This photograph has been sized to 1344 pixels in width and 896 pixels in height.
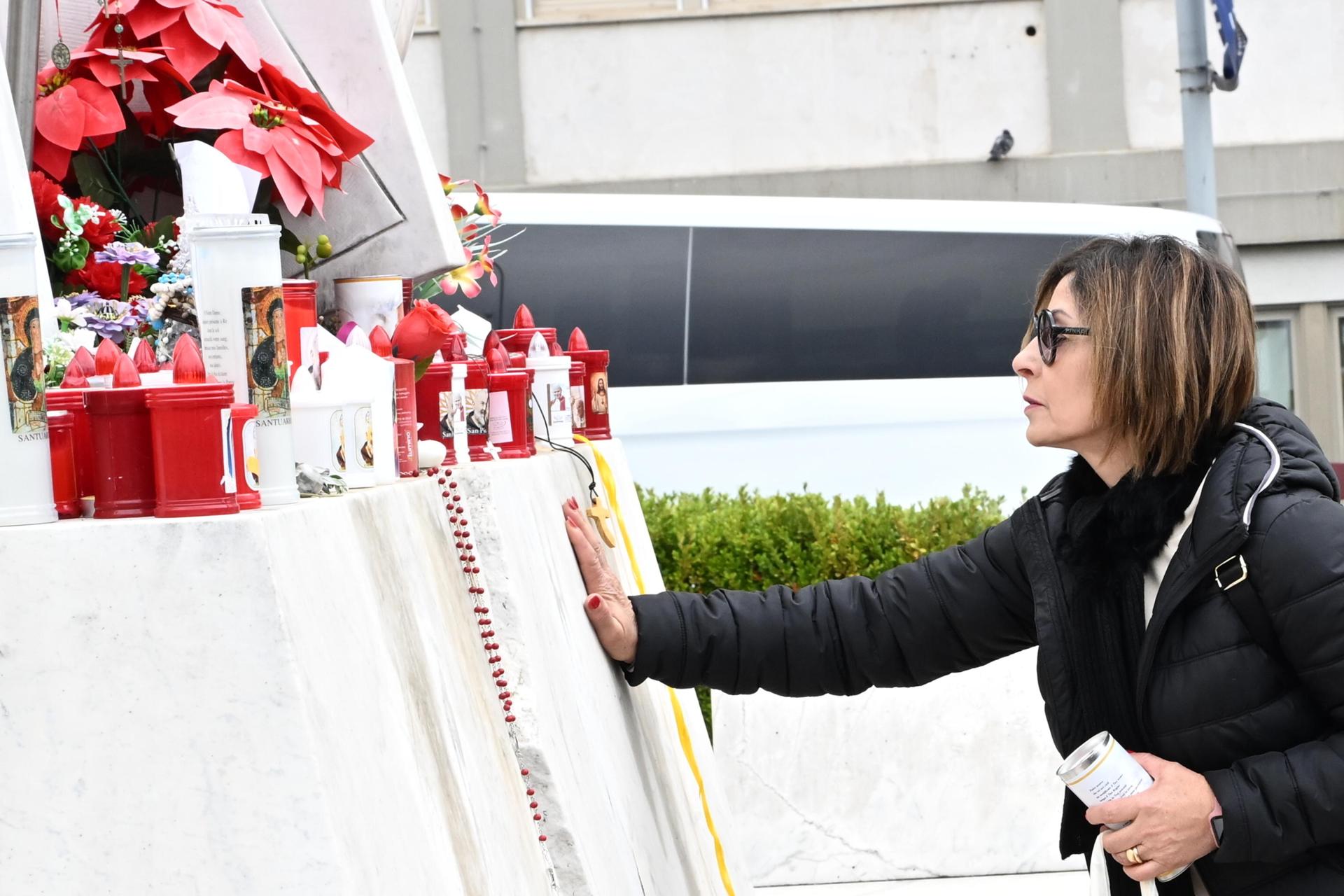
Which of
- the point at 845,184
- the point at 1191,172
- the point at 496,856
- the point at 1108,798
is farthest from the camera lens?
the point at 845,184

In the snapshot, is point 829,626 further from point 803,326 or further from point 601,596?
point 803,326

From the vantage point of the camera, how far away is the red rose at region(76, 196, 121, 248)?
220 centimetres

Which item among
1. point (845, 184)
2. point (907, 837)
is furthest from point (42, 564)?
point (845, 184)

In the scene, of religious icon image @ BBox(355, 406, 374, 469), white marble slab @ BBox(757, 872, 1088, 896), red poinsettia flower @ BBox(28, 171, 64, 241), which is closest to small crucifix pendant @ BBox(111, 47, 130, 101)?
red poinsettia flower @ BBox(28, 171, 64, 241)

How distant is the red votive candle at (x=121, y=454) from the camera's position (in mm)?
1488

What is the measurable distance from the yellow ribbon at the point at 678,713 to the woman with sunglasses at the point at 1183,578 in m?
0.95

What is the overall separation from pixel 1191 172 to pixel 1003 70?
176 inches

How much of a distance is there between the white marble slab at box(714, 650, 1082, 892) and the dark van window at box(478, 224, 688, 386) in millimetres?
3487

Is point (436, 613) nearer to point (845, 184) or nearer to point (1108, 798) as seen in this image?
point (1108, 798)

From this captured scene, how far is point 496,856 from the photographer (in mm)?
1904

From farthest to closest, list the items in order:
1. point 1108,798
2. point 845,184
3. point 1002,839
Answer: point 845,184, point 1002,839, point 1108,798

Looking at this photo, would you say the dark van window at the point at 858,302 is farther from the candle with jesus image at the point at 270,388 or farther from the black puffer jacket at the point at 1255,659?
the candle with jesus image at the point at 270,388

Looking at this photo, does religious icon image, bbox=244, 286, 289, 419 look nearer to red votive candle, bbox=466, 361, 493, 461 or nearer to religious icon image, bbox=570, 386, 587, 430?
red votive candle, bbox=466, 361, 493, 461

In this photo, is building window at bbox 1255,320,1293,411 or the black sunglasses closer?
the black sunglasses
